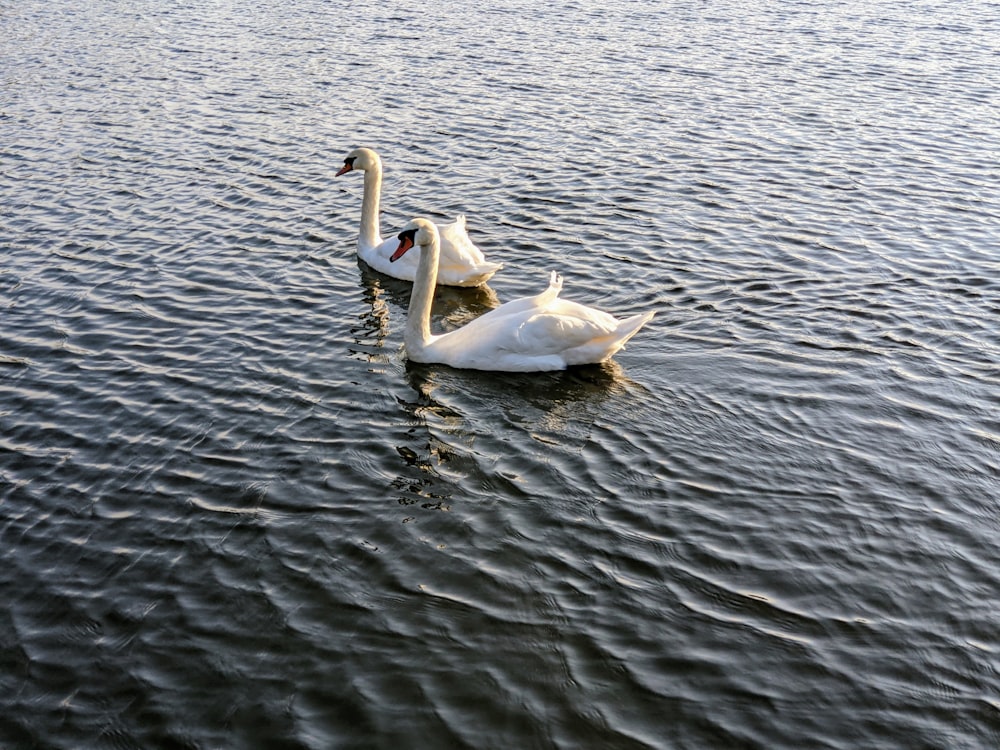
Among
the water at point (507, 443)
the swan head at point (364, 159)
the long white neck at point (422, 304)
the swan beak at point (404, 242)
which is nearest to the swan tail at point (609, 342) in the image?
the water at point (507, 443)

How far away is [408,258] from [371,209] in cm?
112

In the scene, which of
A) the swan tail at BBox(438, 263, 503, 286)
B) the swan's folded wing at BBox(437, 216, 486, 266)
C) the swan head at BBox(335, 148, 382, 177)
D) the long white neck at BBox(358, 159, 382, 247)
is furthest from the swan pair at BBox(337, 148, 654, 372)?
the swan head at BBox(335, 148, 382, 177)

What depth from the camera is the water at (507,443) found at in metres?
6.32

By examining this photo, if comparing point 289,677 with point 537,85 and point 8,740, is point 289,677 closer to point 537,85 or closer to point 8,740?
point 8,740

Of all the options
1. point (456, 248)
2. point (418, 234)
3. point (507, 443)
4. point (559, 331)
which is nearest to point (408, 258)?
point (456, 248)

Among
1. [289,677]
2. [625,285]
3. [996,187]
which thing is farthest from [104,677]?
[996,187]

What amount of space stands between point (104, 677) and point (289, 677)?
44.8 inches

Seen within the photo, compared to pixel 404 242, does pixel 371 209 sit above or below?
below

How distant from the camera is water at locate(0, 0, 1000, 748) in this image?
20.7 ft

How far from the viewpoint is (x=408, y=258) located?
1347 cm

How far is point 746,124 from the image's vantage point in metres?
19.1

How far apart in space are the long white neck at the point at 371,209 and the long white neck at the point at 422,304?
8.04ft

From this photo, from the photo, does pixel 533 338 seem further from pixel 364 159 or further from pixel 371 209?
pixel 364 159

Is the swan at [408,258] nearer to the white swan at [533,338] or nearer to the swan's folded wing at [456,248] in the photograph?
the swan's folded wing at [456,248]
